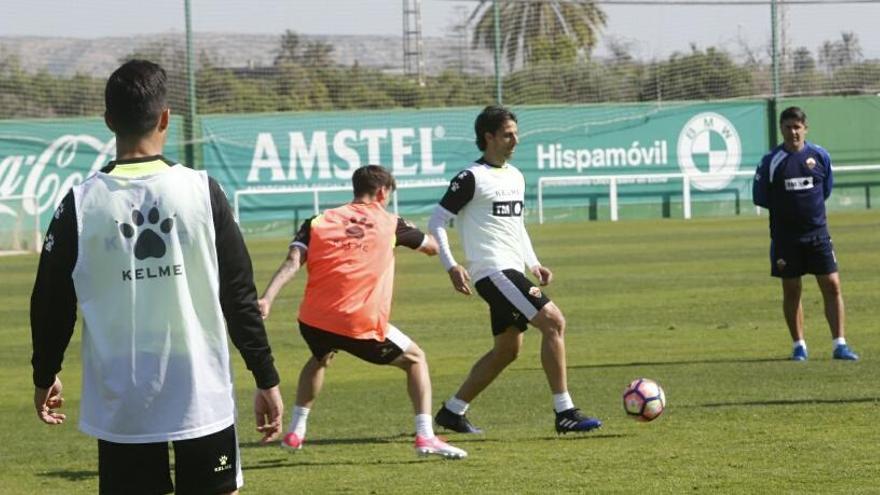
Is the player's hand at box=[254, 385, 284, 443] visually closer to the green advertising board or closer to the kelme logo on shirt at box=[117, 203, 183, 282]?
the kelme logo on shirt at box=[117, 203, 183, 282]

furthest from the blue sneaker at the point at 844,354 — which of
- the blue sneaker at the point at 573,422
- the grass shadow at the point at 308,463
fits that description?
the grass shadow at the point at 308,463

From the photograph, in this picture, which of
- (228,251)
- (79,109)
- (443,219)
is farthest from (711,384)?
(79,109)

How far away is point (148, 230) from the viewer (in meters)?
4.88

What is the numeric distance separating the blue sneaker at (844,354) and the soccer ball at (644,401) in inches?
164

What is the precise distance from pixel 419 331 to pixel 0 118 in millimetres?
24742

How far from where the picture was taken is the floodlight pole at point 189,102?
120 ft

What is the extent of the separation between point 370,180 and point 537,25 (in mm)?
33801

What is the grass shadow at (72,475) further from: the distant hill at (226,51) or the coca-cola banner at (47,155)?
the distant hill at (226,51)

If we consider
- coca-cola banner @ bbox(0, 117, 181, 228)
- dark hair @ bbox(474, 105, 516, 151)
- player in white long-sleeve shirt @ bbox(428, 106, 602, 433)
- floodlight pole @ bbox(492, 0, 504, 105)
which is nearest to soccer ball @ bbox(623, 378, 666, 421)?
player in white long-sleeve shirt @ bbox(428, 106, 602, 433)

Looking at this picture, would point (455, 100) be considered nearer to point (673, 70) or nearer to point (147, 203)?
point (673, 70)

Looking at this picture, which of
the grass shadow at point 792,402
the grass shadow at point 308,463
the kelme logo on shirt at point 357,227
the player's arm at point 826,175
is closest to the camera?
the grass shadow at point 308,463

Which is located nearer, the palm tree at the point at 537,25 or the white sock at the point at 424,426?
the white sock at the point at 424,426

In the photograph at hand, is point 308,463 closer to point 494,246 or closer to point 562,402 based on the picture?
point 562,402

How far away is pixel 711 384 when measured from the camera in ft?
40.3
